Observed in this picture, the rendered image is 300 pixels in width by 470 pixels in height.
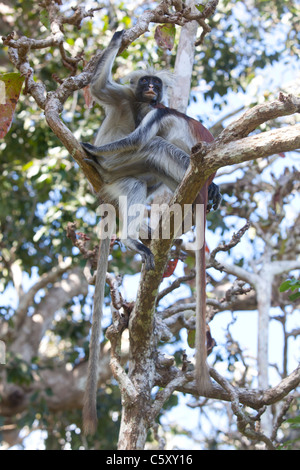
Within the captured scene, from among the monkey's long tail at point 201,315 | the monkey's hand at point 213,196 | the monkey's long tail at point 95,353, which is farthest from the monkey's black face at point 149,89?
the monkey's long tail at point 95,353

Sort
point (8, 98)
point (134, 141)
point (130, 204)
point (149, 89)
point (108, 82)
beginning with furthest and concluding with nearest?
point (149, 89), point (108, 82), point (130, 204), point (134, 141), point (8, 98)

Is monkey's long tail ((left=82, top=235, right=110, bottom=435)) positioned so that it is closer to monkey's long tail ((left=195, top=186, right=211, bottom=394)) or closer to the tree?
the tree

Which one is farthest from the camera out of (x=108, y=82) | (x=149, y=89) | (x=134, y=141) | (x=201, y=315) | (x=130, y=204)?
(x=149, y=89)

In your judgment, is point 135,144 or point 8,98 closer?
point 8,98

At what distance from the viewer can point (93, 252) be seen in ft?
13.2

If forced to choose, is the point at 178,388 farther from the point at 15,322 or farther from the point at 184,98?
the point at 15,322

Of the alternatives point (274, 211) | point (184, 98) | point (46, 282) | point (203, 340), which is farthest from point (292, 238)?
point (203, 340)

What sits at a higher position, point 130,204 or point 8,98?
point 8,98

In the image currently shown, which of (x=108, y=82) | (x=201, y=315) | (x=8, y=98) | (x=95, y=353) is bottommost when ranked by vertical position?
(x=95, y=353)

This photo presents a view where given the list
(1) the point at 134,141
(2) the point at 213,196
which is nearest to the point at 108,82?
(1) the point at 134,141

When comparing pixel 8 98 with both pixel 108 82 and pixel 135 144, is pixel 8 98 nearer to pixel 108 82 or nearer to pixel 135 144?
pixel 135 144

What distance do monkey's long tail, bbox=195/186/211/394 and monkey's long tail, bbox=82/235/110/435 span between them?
64 cm

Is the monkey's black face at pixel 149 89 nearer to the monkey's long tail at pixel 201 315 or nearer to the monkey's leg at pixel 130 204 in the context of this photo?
the monkey's leg at pixel 130 204

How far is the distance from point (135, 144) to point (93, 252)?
2.94 ft
